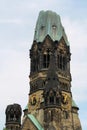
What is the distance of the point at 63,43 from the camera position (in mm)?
81812

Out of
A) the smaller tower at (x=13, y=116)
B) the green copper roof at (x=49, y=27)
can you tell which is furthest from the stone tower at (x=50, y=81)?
the smaller tower at (x=13, y=116)

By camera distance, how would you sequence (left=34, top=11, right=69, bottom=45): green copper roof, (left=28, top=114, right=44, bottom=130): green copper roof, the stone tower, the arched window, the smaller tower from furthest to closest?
(left=34, top=11, right=69, bottom=45): green copper roof, the arched window, (left=28, top=114, right=44, bottom=130): green copper roof, the smaller tower, the stone tower

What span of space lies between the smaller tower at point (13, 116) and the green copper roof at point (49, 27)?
15665mm

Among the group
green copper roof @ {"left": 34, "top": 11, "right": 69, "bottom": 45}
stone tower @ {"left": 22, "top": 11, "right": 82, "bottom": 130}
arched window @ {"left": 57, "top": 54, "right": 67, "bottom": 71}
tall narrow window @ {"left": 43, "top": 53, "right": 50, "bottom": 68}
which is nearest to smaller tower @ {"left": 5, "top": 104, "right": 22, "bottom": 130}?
stone tower @ {"left": 22, "top": 11, "right": 82, "bottom": 130}

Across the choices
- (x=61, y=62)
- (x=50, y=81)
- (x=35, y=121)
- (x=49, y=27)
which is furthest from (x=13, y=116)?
(x=49, y=27)

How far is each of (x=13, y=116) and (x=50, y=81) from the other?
25.4 ft

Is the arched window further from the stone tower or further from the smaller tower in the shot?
the smaller tower

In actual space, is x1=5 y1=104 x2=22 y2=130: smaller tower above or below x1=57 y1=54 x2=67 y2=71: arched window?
below

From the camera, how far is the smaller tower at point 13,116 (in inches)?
2734

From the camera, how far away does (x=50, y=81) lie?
7119 cm

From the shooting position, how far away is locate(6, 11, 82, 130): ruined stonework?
6894cm

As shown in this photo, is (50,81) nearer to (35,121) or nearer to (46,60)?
(35,121)

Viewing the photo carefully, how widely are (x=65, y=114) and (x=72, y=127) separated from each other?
239cm

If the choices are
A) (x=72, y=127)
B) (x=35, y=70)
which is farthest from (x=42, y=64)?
(x=72, y=127)
